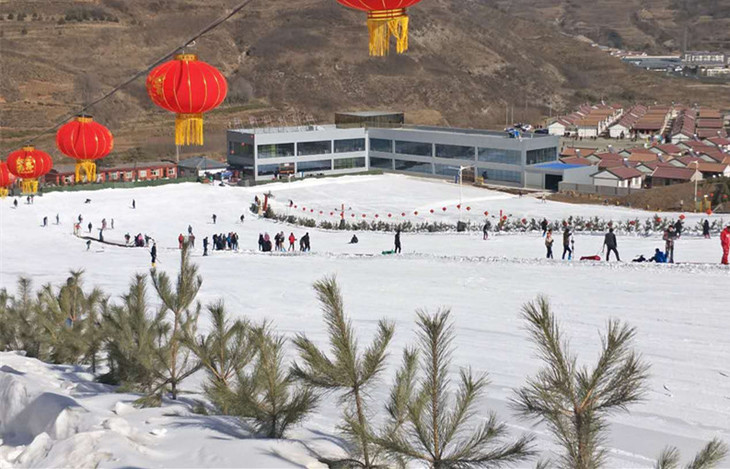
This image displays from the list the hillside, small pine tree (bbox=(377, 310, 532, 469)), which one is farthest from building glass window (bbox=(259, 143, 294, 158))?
small pine tree (bbox=(377, 310, 532, 469))

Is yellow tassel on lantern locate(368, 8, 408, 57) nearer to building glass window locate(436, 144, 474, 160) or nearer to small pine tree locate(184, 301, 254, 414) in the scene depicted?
small pine tree locate(184, 301, 254, 414)

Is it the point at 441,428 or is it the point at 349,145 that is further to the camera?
the point at 349,145

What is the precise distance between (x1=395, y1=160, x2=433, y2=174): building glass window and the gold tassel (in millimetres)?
50947

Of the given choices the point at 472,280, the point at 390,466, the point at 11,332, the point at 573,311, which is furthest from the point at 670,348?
the point at 11,332

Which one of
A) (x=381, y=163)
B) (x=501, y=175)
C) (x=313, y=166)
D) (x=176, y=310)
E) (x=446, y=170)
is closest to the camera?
(x=176, y=310)

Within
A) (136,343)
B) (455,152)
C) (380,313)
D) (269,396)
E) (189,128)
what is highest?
(455,152)

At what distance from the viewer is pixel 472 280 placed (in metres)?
22.7

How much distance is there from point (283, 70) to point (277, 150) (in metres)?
69.3

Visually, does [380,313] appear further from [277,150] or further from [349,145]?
[349,145]

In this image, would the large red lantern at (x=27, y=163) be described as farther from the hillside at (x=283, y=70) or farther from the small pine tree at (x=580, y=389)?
the hillside at (x=283, y=70)

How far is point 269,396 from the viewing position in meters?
8.46

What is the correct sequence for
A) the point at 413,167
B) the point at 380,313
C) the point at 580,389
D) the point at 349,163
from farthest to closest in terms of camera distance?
the point at 349,163, the point at 413,167, the point at 380,313, the point at 580,389

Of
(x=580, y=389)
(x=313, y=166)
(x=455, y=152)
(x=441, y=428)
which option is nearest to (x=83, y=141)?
(x=441, y=428)

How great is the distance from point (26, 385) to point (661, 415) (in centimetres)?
809
